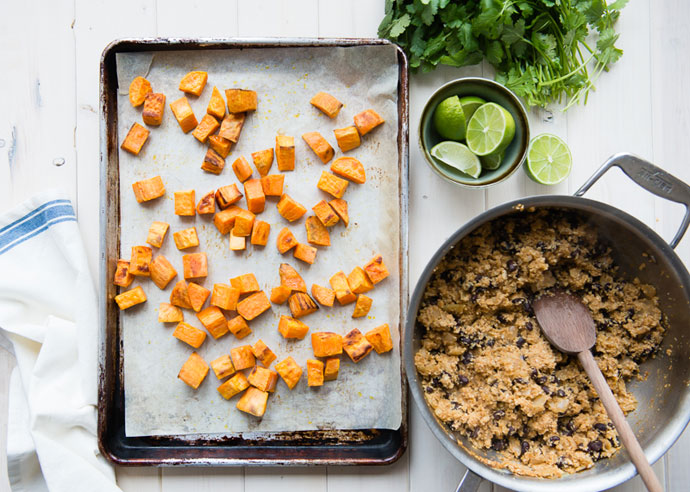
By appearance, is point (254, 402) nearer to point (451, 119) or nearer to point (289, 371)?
point (289, 371)

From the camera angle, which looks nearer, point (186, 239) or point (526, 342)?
point (526, 342)

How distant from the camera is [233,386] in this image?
6.40 feet

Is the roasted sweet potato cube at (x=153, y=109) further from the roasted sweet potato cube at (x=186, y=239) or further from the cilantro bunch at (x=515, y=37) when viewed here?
the cilantro bunch at (x=515, y=37)

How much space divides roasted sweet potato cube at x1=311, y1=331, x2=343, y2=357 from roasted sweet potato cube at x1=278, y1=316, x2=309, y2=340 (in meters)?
0.04

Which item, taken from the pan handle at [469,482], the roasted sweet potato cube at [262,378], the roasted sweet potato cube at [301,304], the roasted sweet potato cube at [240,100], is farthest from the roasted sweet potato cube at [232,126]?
the pan handle at [469,482]

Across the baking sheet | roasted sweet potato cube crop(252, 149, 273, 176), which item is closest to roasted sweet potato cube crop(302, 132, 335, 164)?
the baking sheet

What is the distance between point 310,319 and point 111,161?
92 centimetres

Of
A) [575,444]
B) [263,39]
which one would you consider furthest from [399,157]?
[575,444]

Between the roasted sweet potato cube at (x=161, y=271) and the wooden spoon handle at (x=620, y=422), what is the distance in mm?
1426

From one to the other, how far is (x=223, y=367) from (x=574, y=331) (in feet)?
3.97

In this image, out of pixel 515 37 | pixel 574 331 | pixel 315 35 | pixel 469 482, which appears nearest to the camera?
pixel 469 482

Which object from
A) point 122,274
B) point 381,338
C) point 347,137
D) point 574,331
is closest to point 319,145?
point 347,137

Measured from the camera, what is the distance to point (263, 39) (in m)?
1.95

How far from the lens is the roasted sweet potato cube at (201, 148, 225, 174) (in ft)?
6.41
